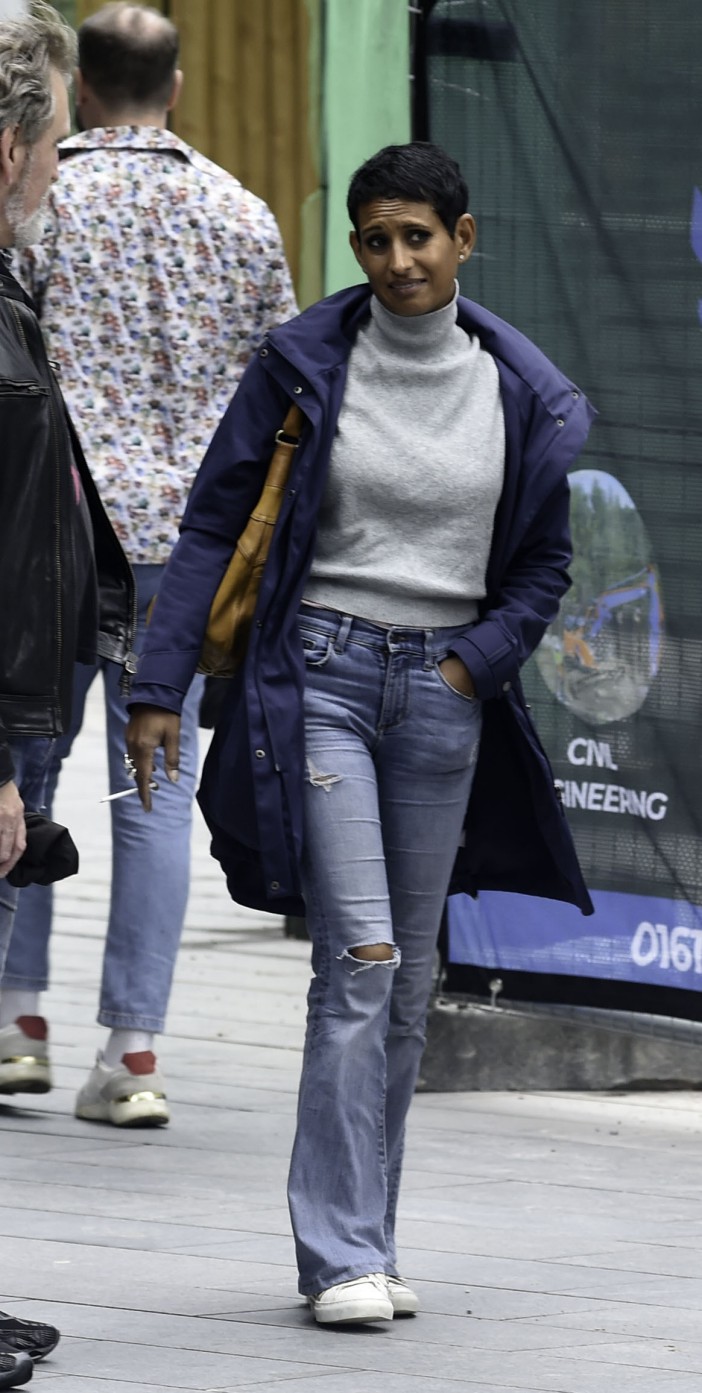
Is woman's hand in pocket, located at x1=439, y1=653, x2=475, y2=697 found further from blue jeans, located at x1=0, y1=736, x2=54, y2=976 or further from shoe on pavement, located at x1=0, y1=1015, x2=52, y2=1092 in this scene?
shoe on pavement, located at x1=0, y1=1015, x2=52, y2=1092

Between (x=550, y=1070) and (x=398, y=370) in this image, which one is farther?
(x=550, y=1070)

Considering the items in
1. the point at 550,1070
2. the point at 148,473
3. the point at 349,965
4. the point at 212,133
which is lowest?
the point at 550,1070

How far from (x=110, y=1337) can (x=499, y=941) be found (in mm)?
2365

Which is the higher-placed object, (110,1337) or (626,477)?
(626,477)

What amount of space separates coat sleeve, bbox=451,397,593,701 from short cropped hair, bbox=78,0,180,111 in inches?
77.9

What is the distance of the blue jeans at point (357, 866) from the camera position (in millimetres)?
4457

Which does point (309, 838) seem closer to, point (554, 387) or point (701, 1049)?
point (554, 387)

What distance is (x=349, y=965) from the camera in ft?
14.6

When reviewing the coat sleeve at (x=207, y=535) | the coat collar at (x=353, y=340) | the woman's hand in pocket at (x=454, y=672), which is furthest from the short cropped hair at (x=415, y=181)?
the woman's hand in pocket at (x=454, y=672)

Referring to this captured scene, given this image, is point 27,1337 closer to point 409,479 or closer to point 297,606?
point 297,606

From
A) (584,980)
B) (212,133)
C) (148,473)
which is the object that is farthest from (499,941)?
(212,133)


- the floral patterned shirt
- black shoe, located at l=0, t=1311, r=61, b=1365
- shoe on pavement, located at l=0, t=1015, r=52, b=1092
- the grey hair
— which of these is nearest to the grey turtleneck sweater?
the grey hair

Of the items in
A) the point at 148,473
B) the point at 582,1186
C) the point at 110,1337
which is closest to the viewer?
the point at 110,1337

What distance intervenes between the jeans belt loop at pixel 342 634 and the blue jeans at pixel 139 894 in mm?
1623
